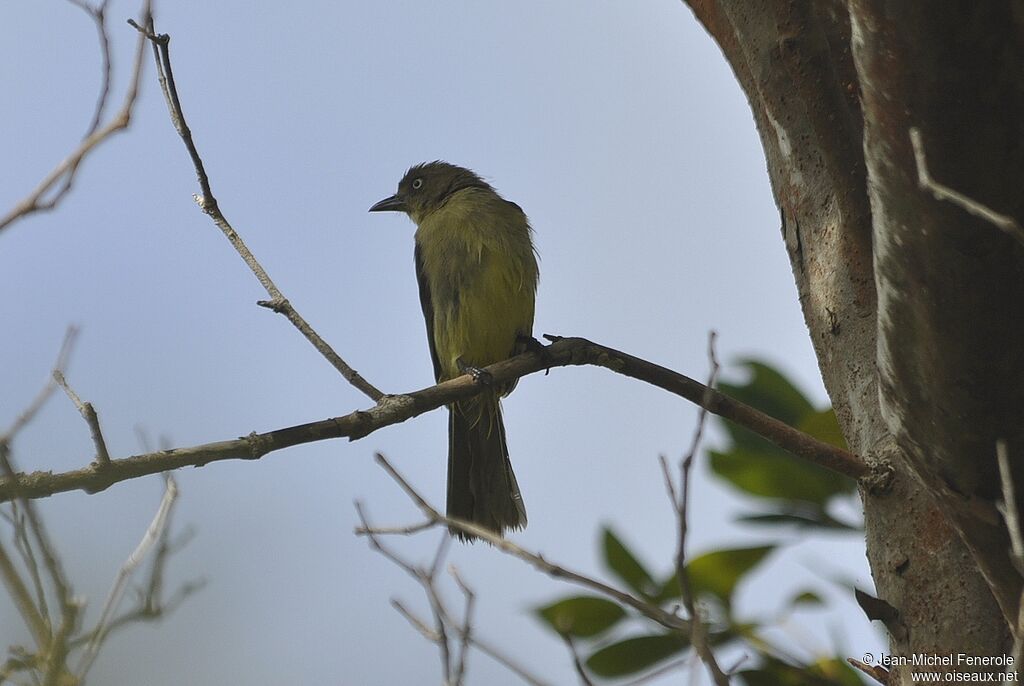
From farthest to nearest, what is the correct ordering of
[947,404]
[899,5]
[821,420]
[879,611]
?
1. [821,420]
2. [879,611]
3. [947,404]
4. [899,5]

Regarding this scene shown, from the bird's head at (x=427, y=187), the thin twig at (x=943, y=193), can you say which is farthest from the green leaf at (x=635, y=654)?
the bird's head at (x=427, y=187)

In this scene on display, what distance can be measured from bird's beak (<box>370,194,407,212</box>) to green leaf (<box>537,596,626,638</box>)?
4.38 meters

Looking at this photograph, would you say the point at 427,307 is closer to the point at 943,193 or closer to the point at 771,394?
the point at 771,394

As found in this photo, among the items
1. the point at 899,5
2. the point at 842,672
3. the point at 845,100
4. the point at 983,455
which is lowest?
the point at 842,672

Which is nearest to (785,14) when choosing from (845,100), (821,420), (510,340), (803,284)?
(845,100)

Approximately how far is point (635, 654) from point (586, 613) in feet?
0.72

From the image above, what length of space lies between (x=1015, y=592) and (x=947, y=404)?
1.70 feet

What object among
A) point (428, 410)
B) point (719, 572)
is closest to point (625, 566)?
point (719, 572)

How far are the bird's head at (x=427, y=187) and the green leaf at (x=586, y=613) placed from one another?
3.80 metres

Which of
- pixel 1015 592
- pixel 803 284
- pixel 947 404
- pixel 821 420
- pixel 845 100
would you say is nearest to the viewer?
pixel 947 404

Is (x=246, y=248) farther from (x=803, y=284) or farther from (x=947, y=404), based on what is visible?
(x=947, y=404)

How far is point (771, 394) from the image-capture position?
459cm

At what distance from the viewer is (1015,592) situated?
2.50 metres

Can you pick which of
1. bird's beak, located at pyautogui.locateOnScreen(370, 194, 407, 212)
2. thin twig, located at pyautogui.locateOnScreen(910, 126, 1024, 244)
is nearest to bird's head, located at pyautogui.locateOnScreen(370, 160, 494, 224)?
bird's beak, located at pyautogui.locateOnScreen(370, 194, 407, 212)
